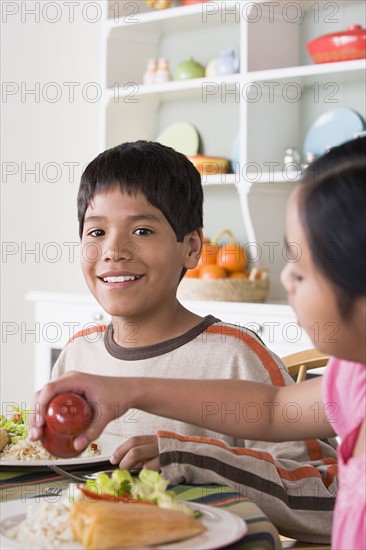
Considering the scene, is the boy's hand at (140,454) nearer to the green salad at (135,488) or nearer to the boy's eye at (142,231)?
the green salad at (135,488)

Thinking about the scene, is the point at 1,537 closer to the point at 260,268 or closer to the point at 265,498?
the point at 265,498

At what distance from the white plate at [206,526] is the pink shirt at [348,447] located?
0.12m

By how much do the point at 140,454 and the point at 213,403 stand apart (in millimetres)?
97

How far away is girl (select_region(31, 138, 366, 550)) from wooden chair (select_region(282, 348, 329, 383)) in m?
0.68

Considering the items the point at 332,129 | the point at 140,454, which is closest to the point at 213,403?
the point at 140,454

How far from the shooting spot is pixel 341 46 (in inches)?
110

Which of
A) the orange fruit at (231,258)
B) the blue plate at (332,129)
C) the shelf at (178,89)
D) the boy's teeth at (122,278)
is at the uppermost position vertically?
the shelf at (178,89)

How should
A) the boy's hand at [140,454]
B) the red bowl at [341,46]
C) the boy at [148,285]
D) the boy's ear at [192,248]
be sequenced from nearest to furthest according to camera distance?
the boy's hand at [140,454]
the boy at [148,285]
the boy's ear at [192,248]
the red bowl at [341,46]

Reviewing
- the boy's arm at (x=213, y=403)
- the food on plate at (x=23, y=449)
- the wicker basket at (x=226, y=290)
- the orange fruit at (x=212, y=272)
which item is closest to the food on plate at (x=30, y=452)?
the food on plate at (x=23, y=449)

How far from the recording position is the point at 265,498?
1.01m

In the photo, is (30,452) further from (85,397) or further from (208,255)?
(208,255)

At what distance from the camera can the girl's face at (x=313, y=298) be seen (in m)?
0.77

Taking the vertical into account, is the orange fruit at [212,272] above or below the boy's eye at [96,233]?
above

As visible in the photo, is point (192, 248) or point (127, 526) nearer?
point (127, 526)
